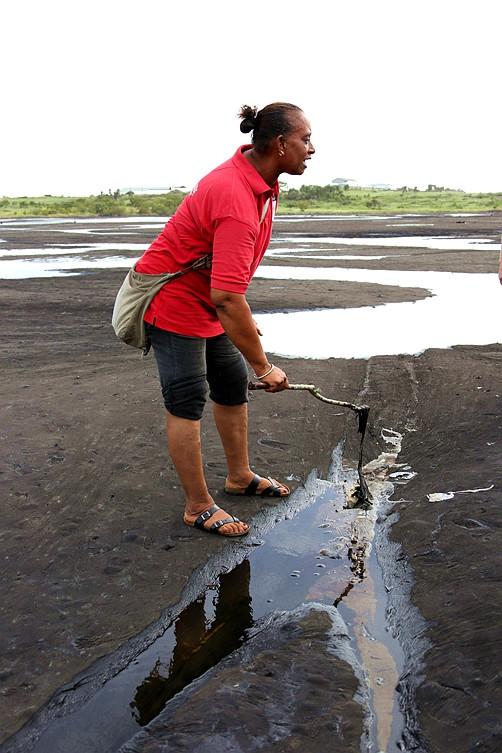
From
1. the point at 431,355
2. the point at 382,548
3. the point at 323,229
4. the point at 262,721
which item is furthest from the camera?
the point at 323,229

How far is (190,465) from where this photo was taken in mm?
4055

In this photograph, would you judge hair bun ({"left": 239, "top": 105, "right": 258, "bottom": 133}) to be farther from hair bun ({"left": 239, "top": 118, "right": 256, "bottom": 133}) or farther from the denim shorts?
the denim shorts

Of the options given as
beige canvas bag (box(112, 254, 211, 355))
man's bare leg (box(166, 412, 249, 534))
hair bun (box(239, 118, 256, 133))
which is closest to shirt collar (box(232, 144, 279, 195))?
hair bun (box(239, 118, 256, 133))

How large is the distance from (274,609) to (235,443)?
4.33ft

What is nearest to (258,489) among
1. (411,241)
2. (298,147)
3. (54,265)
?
(298,147)

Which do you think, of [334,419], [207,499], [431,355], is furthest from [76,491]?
[431,355]

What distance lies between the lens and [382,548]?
4.00 m

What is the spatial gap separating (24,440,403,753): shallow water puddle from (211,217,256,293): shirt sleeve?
144 cm

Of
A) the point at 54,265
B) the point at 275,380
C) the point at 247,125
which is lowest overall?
the point at 54,265

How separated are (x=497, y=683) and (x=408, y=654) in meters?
0.40

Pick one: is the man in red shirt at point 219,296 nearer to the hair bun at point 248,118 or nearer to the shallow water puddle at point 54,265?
the hair bun at point 248,118

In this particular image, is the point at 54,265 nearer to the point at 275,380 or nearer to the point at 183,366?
the point at 183,366

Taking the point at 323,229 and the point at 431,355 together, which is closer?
the point at 431,355

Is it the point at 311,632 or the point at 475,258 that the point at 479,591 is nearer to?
the point at 311,632
